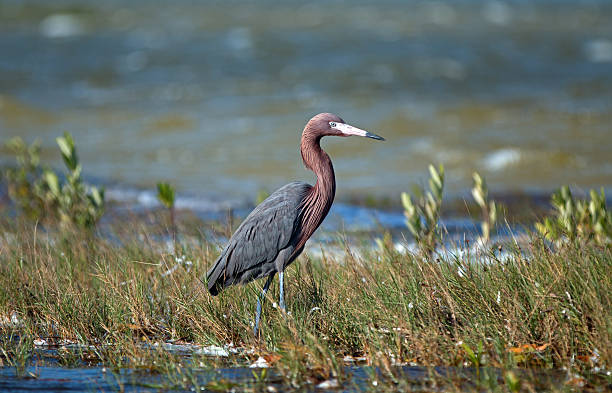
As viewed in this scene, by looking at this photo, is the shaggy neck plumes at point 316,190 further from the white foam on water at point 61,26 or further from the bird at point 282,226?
the white foam on water at point 61,26

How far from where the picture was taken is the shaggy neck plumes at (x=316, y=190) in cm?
505

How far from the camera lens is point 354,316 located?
4.51 metres

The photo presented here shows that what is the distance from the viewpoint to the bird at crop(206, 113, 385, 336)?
500cm

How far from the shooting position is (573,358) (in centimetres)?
401

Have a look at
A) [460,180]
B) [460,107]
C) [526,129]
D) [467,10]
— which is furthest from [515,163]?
[467,10]

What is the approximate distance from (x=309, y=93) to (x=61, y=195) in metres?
14.6

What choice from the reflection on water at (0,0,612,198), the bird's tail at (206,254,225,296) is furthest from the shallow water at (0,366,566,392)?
the reflection on water at (0,0,612,198)

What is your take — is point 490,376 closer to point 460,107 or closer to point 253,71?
point 460,107

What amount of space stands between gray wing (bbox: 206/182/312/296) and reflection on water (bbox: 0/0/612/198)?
718cm

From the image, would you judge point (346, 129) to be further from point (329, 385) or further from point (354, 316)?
point (329, 385)

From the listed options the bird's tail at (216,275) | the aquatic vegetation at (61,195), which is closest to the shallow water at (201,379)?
the bird's tail at (216,275)

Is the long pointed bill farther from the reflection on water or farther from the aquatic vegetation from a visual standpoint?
the reflection on water

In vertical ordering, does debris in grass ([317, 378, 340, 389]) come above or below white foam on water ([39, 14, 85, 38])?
below

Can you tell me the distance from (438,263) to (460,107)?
1518 cm
